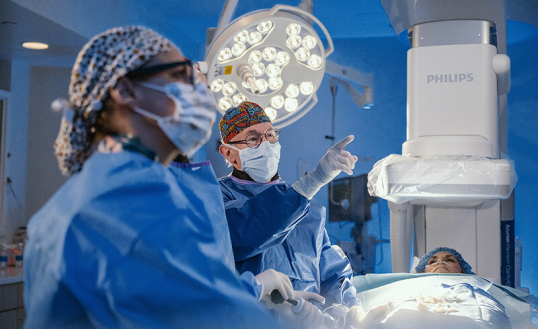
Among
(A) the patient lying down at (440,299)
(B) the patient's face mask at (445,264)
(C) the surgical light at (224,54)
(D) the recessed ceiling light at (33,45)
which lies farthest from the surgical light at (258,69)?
(B) the patient's face mask at (445,264)

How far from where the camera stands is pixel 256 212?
4.22ft

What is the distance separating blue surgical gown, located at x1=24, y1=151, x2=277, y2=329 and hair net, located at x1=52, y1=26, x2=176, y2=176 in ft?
0.15

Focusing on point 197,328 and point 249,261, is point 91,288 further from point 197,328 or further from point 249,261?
point 249,261

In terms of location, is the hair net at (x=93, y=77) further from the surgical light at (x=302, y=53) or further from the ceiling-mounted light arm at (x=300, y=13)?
the surgical light at (x=302, y=53)

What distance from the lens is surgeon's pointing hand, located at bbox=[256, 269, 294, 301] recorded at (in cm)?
94

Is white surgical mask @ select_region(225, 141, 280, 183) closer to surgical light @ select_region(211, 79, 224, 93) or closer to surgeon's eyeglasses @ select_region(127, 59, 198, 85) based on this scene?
surgical light @ select_region(211, 79, 224, 93)

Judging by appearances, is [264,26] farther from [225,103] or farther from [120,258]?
[120,258]

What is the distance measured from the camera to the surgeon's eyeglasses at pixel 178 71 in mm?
750

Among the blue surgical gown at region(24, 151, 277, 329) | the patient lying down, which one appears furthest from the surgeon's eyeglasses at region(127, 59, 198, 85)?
the patient lying down

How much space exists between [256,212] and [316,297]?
11.3 inches

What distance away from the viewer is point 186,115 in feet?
2.55

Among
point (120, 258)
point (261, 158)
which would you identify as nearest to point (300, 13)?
point (261, 158)

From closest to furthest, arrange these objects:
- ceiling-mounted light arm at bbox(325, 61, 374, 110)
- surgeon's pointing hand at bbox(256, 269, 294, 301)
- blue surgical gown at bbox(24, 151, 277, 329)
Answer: blue surgical gown at bbox(24, 151, 277, 329) < surgeon's pointing hand at bbox(256, 269, 294, 301) < ceiling-mounted light arm at bbox(325, 61, 374, 110)

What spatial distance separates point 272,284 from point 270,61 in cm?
92
